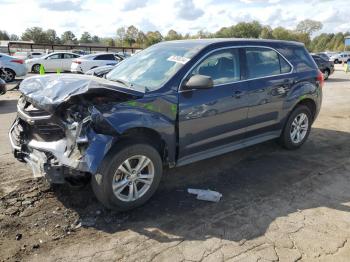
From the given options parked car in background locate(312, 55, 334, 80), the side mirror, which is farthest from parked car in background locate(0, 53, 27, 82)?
parked car in background locate(312, 55, 334, 80)

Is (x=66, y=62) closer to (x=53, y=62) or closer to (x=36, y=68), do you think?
(x=53, y=62)

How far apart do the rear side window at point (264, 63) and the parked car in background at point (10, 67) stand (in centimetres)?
1442

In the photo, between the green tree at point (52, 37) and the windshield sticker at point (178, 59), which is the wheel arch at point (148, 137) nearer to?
the windshield sticker at point (178, 59)

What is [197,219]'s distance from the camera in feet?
12.7

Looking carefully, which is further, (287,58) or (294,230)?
(287,58)

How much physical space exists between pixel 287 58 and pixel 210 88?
206 centimetres

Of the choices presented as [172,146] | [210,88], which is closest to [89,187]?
[172,146]

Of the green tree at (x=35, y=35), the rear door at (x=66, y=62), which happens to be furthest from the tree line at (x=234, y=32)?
the rear door at (x=66, y=62)

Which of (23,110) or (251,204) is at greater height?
(23,110)

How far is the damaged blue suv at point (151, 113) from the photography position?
3.67m

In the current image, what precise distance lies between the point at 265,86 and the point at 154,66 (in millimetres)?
1741

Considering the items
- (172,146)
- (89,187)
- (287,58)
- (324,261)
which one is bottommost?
(324,261)

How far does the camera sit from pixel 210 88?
4457 mm

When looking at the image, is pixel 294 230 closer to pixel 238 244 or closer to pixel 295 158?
pixel 238 244
